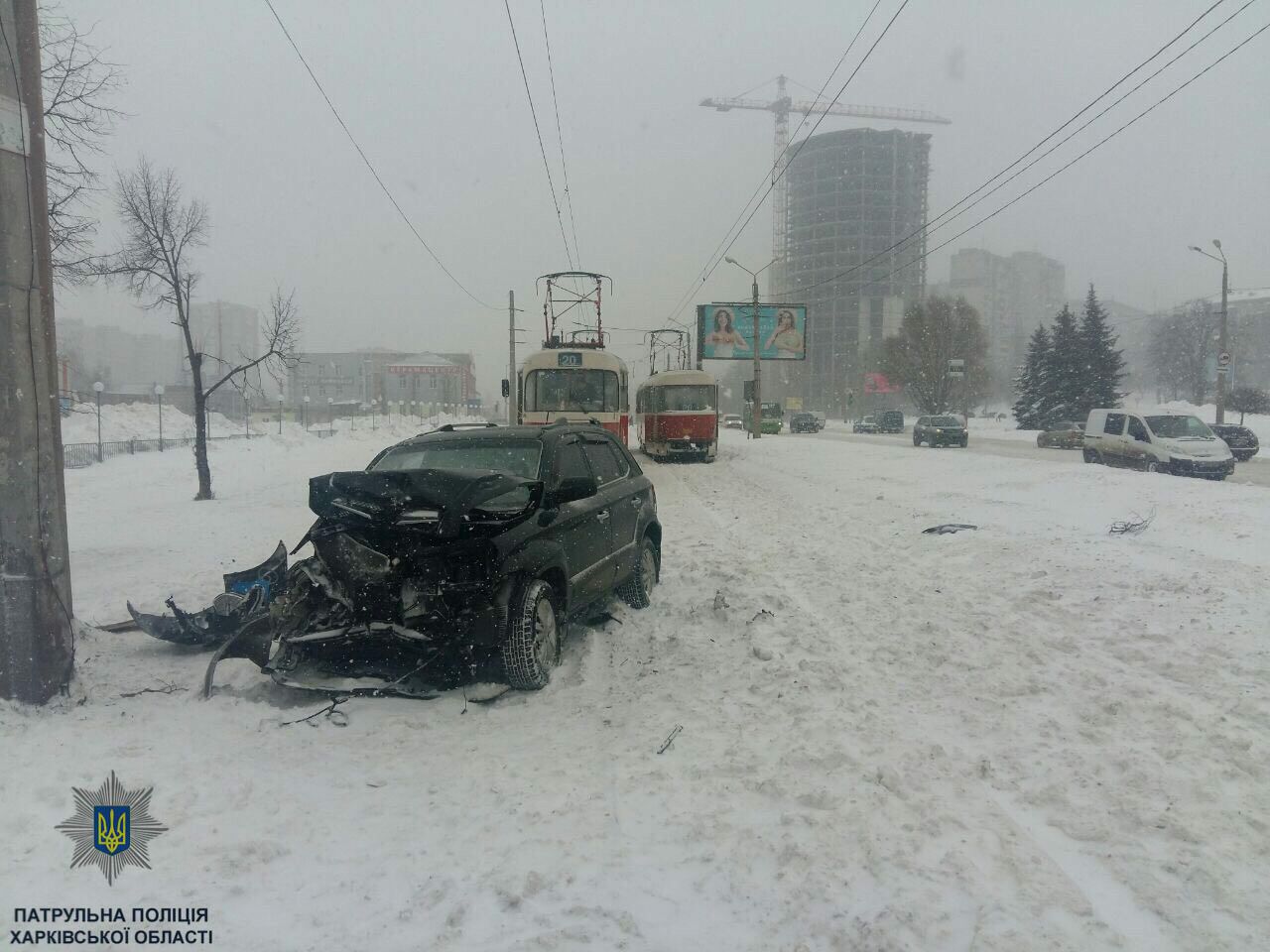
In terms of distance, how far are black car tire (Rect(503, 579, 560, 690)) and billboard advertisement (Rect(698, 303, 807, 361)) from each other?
42870 mm

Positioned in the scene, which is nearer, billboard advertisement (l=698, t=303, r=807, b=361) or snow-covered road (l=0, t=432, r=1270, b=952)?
snow-covered road (l=0, t=432, r=1270, b=952)

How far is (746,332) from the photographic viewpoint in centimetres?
4803

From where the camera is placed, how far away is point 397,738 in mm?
4016

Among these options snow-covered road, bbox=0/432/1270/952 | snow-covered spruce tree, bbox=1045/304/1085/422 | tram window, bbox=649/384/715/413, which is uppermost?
snow-covered spruce tree, bbox=1045/304/1085/422

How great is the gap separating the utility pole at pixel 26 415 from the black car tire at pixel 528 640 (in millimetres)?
2412

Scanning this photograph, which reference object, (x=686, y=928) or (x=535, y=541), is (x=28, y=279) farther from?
(x=686, y=928)

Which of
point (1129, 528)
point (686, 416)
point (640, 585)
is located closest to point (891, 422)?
point (686, 416)

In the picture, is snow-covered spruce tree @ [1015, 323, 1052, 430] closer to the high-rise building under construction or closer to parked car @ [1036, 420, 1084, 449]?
parked car @ [1036, 420, 1084, 449]

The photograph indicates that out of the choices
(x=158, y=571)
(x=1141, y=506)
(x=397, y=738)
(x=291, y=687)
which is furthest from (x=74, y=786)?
(x=1141, y=506)

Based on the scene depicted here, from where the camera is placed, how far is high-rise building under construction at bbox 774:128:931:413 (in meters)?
80.4

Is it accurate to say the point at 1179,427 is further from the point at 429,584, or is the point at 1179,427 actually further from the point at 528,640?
the point at 429,584

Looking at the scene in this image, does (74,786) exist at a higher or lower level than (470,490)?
lower

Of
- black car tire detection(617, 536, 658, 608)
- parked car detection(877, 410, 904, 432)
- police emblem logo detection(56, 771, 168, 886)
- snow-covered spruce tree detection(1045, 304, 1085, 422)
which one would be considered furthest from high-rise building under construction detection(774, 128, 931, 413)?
police emblem logo detection(56, 771, 168, 886)

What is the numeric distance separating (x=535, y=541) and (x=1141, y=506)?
9896 millimetres
